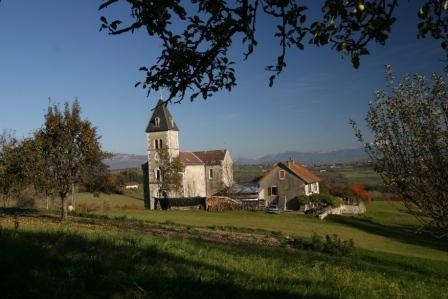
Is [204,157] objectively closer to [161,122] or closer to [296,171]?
[161,122]

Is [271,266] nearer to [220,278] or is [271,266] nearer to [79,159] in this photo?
[220,278]

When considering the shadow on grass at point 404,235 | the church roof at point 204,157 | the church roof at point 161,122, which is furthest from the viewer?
the church roof at point 204,157

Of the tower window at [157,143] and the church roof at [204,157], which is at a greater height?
the tower window at [157,143]

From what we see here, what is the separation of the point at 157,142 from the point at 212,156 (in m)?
11.6

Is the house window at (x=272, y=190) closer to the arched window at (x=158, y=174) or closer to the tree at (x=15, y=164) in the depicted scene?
the arched window at (x=158, y=174)

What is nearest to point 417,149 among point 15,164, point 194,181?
point 15,164

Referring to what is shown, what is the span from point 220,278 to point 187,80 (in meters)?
3.48

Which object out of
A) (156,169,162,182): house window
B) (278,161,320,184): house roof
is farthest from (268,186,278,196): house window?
(156,169,162,182): house window

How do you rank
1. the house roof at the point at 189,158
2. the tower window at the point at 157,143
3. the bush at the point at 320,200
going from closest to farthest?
the bush at the point at 320,200
the tower window at the point at 157,143
the house roof at the point at 189,158

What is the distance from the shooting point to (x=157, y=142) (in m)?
80.3

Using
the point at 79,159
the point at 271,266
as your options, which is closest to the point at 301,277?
the point at 271,266

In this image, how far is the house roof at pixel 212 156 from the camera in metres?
85.8

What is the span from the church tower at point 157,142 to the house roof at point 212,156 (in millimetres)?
7318

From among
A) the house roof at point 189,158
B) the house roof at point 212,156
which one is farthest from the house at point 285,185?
the house roof at point 189,158
